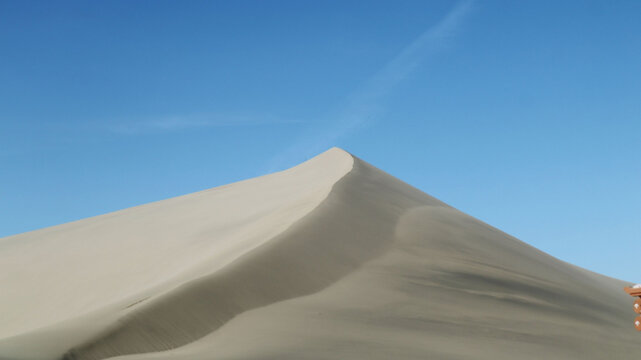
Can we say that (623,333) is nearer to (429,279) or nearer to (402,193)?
(429,279)

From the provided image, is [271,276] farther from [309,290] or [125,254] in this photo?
[125,254]

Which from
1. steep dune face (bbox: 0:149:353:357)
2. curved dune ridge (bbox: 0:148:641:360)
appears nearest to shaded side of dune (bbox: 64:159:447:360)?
curved dune ridge (bbox: 0:148:641:360)

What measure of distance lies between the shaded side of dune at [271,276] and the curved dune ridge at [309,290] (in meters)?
0.04

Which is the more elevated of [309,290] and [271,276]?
[271,276]

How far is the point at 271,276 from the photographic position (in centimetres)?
1608

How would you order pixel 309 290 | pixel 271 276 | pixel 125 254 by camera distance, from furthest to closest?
pixel 125 254, pixel 271 276, pixel 309 290

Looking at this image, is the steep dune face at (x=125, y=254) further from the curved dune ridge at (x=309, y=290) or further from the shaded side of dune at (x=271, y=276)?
the shaded side of dune at (x=271, y=276)

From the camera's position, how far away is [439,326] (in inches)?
588

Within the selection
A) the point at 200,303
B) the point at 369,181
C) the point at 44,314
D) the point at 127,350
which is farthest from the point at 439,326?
the point at 369,181

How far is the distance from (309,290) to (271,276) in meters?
0.86

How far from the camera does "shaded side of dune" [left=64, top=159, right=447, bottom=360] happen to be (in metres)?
12.3

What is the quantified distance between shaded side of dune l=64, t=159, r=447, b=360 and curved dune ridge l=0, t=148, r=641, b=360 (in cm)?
4

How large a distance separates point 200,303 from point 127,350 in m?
2.28

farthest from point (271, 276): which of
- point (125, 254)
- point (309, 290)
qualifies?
point (125, 254)
